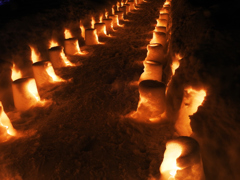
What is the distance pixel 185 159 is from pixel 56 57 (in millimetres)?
3362

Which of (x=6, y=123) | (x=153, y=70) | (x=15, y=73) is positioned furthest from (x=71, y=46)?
(x=6, y=123)

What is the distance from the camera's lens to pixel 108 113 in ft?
8.84

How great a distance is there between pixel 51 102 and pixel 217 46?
246cm

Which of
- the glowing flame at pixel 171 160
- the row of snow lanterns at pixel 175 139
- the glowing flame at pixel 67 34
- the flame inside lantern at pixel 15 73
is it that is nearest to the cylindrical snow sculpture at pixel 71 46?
the glowing flame at pixel 67 34

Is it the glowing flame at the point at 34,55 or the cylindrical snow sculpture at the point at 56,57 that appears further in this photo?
the cylindrical snow sculpture at the point at 56,57

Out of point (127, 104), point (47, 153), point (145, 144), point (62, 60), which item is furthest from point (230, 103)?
point (62, 60)

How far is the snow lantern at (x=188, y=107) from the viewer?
185cm

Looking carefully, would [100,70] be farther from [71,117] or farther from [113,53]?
[71,117]

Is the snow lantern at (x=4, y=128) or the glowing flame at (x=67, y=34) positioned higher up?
the glowing flame at (x=67, y=34)

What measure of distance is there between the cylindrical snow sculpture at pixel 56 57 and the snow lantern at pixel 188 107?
2828 mm

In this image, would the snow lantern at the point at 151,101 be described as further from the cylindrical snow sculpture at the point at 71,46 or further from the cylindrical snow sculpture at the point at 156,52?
the cylindrical snow sculpture at the point at 71,46

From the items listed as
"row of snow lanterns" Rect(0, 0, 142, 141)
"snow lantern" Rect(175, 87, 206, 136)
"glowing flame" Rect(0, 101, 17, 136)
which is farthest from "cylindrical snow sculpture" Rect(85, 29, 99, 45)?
"snow lantern" Rect(175, 87, 206, 136)

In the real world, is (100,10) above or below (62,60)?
above

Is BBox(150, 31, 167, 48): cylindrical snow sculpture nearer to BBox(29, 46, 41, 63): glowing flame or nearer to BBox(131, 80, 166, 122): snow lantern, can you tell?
BBox(131, 80, 166, 122): snow lantern
